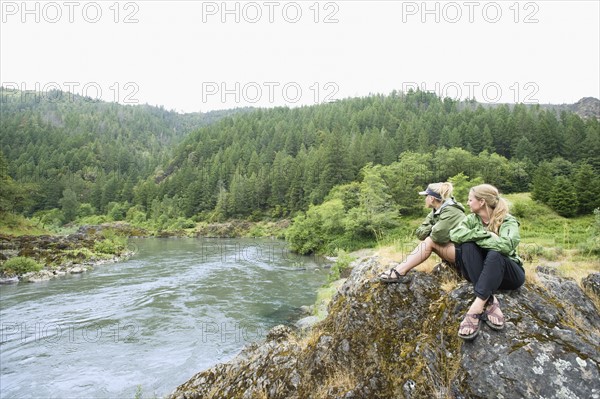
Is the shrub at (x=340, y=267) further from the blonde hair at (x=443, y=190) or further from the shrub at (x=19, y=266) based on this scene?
the shrub at (x=19, y=266)

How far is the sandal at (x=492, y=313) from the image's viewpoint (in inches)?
161

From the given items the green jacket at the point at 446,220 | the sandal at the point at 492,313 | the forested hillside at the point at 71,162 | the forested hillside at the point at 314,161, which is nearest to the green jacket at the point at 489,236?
the green jacket at the point at 446,220

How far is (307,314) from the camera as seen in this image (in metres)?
15.6

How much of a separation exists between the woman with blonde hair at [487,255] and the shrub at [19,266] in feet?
93.6

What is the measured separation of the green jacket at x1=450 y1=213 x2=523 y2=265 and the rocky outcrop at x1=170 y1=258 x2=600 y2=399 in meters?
0.73

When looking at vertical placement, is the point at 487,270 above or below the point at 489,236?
below

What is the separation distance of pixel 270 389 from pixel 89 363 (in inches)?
344

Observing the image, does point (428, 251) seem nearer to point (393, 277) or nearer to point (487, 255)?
point (393, 277)

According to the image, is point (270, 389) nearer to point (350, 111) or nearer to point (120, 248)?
point (120, 248)

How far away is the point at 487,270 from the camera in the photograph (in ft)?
14.2

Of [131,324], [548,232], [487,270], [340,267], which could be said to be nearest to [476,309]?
[487,270]

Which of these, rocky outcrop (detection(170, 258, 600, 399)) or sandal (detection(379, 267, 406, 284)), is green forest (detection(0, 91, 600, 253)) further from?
rocky outcrop (detection(170, 258, 600, 399))

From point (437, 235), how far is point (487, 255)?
2.82 ft

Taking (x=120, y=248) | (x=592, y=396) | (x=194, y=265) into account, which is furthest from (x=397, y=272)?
(x=120, y=248)
